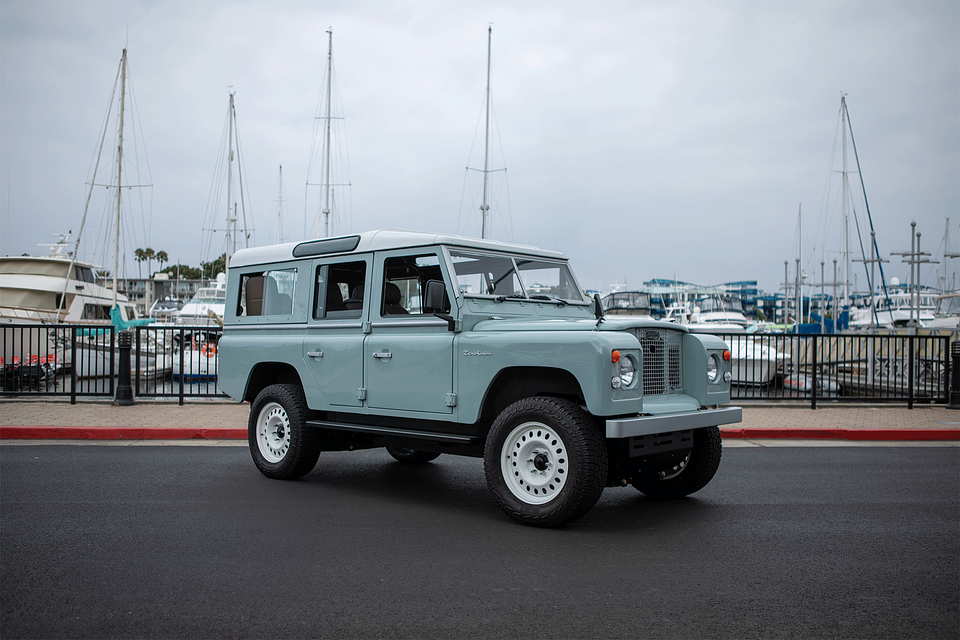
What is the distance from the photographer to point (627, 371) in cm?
523

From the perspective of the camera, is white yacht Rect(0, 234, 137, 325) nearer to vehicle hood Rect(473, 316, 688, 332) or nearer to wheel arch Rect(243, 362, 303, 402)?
wheel arch Rect(243, 362, 303, 402)

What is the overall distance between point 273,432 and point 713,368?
4.42 metres

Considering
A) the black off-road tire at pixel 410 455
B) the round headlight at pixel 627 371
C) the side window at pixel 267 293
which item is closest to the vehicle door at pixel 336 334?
the side window at pixel 267 293

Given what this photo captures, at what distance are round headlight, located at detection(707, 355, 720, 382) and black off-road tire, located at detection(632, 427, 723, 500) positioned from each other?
453 mm

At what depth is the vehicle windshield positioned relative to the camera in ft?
20.9

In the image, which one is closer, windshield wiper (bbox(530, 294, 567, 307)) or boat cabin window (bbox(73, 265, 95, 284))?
windshield wiper (bbox(530, 294, 567, 307))

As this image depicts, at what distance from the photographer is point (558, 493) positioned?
5.25 metres

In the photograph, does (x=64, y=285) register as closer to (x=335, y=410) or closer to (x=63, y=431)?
(x=63, y=431)

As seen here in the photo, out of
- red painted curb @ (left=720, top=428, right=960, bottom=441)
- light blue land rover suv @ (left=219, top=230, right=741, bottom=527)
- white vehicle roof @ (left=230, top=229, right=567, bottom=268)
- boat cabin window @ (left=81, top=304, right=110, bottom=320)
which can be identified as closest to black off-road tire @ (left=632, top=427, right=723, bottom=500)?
light blue land rover suv @ (left=219, top=230, right=741, bottom=527)

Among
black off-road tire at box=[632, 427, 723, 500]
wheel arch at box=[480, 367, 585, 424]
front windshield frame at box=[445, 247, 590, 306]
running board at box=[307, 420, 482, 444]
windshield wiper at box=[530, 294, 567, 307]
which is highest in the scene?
front windshield frame at box=[445, 247, 590, 306]

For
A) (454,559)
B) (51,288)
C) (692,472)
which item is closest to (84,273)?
(51,288)

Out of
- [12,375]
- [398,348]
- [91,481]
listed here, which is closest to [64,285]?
[12,375]

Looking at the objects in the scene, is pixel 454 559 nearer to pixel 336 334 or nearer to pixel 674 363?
pixel 674 363

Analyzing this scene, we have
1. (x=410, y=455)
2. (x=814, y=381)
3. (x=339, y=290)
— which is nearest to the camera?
(x=339, y=290)
